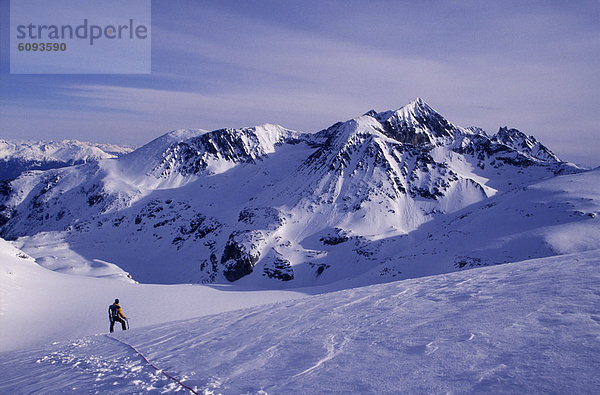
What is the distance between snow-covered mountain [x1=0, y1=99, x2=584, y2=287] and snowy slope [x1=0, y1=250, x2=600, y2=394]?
46.1m

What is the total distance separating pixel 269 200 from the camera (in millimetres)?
112438

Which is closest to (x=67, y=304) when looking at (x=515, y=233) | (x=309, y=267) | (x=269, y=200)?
(x=309, y=267)

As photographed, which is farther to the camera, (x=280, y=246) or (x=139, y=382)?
(x=280, y=246)

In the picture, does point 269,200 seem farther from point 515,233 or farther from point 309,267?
point 515,233

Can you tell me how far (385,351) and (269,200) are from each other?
107 m

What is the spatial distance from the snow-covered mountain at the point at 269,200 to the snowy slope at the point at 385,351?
151ft

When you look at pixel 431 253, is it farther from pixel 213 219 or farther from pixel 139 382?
pixel 213 219

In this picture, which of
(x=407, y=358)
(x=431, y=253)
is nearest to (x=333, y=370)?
(x=407, y=358)

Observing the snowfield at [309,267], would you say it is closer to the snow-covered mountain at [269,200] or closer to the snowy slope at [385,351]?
the snowy slope at [385,351]

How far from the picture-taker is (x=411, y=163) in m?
116

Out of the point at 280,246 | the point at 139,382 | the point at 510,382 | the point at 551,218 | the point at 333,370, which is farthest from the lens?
the point at 280,246

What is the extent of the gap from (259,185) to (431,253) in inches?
3462

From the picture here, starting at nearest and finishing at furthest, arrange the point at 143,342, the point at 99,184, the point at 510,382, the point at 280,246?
1. the point at 510,382
2. the point at 143,342
3. the point at 280,246
4. the point at 99,184

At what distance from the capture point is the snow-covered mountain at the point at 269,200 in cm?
8294
